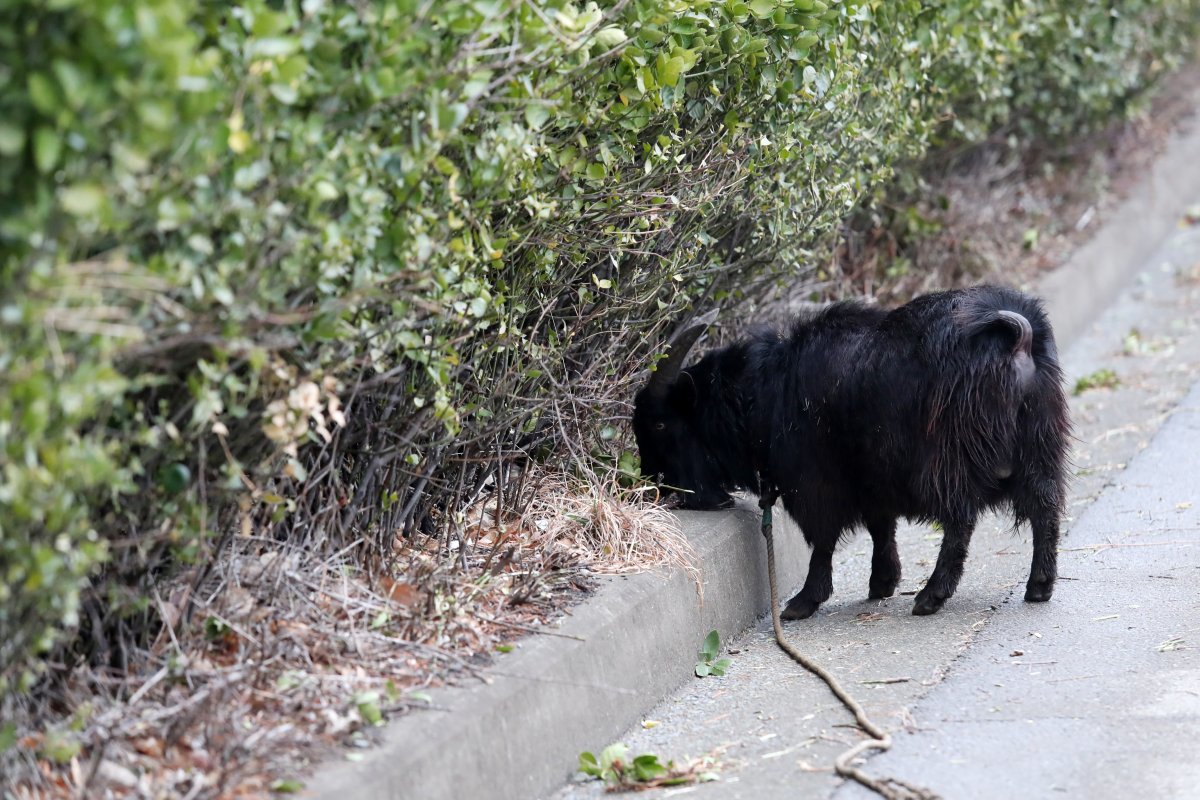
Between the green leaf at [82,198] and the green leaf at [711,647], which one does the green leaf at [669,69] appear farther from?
the green leaf at [82,198]

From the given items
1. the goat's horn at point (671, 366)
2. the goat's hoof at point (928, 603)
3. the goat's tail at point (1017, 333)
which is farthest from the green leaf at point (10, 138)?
the goat's hoof at point (928, 603)

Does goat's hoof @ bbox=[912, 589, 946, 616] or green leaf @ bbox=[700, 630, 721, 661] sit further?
goat's hoof @ bbox=[912, 589, 946, 616]

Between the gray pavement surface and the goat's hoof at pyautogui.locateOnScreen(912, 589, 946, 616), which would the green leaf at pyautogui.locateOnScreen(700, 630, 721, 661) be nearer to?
the gray pavement surface

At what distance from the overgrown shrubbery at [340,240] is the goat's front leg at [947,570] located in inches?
53.5

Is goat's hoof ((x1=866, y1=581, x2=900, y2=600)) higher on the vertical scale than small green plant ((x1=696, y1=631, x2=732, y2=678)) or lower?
lower

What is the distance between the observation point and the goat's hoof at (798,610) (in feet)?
18.7

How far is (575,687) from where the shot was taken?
13.9 feet

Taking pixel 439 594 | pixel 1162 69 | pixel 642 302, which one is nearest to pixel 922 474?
pixel 642 302

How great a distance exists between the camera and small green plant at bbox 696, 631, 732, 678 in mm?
5051

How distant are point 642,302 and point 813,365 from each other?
78cm

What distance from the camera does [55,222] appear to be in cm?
276

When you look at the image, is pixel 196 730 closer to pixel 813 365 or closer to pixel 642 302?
pixel 642 302

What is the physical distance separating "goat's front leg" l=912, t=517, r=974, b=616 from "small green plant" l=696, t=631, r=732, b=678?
89 cm

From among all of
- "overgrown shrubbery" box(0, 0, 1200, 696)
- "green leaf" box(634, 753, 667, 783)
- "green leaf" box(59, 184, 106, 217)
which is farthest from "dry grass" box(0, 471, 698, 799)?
"green leaf" box(59, 184, 106, 217)
